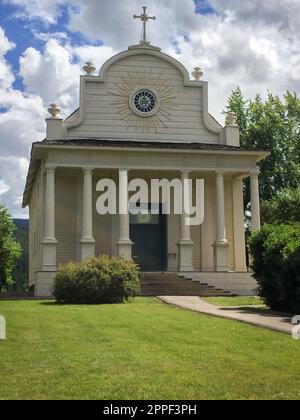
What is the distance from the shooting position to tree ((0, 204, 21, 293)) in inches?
1686

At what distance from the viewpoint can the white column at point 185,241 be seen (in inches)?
1101

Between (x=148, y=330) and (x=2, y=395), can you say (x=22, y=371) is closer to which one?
(x=2, y=395)

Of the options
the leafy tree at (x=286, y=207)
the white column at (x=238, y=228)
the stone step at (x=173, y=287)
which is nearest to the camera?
the stone step at (x=173, y=287)

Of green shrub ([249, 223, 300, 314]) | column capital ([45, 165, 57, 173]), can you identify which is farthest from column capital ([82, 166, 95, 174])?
green shrub ([249, 223, 300, 314])

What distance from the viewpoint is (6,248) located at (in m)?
42.8

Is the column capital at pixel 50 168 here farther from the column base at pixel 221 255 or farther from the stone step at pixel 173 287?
the column base at pixel 221 255

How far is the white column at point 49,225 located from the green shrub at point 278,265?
36.4ft

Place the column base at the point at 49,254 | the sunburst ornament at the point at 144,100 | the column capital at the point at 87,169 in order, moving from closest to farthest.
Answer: the column base at the point at 49,254
the column capital at the point at 87,169
the sunburst ornament at the point at 144,100

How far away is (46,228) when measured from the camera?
2697 centimetres

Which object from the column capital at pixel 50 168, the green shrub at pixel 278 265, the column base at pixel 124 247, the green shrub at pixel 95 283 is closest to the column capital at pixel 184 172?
the column base at pixel 124 247

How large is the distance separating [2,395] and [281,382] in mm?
3148

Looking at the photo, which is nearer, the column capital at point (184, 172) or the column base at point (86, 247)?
the column base at point (86, 247)

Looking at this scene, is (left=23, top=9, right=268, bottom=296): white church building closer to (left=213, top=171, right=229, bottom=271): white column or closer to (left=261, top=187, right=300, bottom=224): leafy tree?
(left=213, top=171, right=229, bottom=271): white column

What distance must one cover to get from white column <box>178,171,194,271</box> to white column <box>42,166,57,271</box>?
18.7 feet
